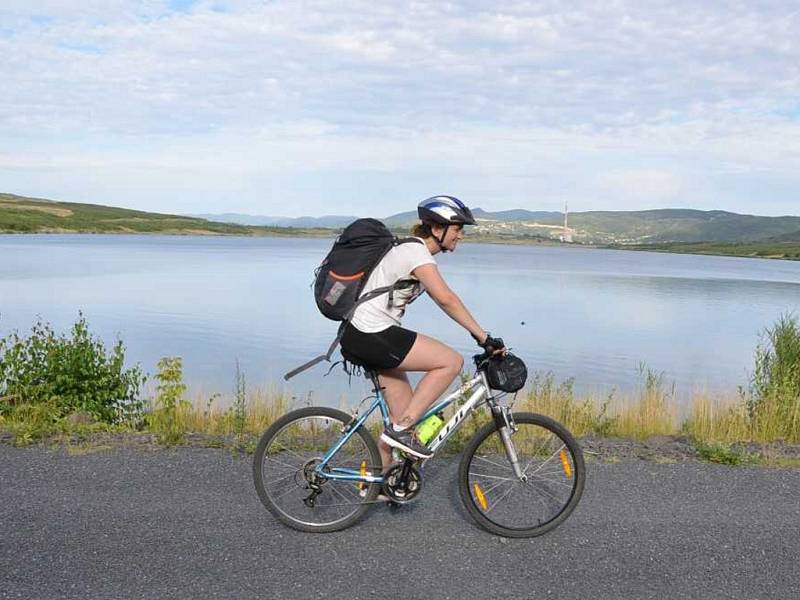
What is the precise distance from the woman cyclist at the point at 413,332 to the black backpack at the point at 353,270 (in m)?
0.04

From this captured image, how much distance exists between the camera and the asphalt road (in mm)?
4070

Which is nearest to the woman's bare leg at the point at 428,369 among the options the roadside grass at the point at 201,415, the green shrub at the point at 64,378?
the roadside grass at the point at 201,415

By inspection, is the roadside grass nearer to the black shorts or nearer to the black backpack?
the black shorts

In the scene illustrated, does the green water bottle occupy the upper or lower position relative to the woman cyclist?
lower

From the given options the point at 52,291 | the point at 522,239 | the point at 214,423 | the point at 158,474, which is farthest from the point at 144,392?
→ the point at 522,239

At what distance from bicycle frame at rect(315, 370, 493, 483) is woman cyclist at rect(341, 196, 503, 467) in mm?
96

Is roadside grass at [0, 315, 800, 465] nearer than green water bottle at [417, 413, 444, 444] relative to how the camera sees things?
No

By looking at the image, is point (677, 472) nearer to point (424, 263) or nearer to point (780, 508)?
point (780, 508)

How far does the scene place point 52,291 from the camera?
3131cm

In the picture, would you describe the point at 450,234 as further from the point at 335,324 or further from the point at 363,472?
the point at 335,324

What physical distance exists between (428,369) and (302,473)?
107 centimetres

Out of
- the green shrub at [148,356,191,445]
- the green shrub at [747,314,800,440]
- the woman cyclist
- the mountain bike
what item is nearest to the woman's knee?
the woman cyclist

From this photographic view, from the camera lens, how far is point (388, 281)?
464cm

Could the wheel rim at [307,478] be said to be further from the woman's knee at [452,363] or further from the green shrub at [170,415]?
the green shrub at [170,415]
